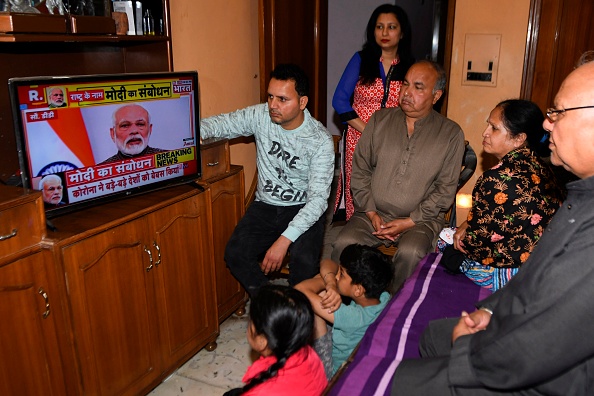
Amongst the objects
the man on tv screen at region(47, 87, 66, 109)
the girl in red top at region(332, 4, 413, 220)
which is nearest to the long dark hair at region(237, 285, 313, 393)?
the man on tv screen at region(47, 87, 66, 109)

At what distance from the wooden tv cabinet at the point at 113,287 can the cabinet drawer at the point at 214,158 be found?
0.04 meters

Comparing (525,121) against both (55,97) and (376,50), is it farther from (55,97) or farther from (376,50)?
(55,97)

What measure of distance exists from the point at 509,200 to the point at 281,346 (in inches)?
43.2

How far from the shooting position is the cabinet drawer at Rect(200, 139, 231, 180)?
99.5 inches

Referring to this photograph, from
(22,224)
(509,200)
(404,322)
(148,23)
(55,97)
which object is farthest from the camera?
(148,23)

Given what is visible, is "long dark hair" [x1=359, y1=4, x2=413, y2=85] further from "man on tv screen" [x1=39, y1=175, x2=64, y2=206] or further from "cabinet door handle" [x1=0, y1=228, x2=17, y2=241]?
"cabinet door handle" [x1=0, y1=228, x2=17, y2=241]

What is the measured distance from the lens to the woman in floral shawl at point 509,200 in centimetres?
206

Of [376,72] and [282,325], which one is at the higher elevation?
[376,72]

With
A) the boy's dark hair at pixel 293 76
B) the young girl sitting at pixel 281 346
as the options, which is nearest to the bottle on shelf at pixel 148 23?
the boy's dark hair at pixel 293 76

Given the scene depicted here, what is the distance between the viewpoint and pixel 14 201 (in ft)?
5.32

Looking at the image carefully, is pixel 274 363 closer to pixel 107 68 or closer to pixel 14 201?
pixel 14 201

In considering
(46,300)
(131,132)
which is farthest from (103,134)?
(46,300)

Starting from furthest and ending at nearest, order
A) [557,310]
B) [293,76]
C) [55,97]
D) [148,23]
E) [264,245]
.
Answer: [264,245], [293,76], [148,23], [55,97], [557,310]

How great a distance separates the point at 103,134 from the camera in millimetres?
2014
